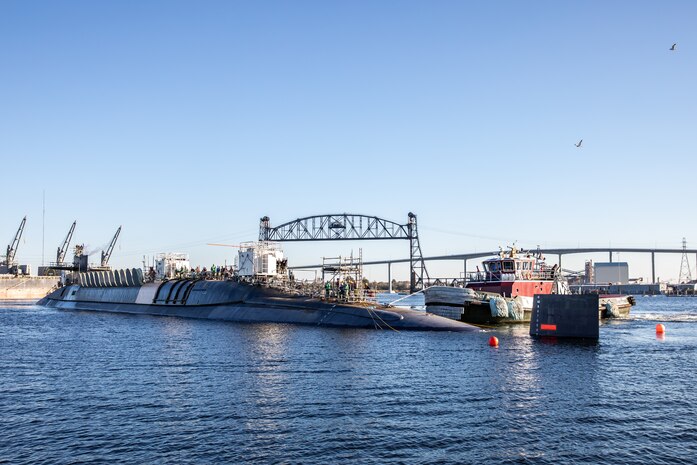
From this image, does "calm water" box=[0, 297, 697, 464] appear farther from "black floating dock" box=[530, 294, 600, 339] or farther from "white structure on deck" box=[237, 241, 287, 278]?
"white structure on deck" box=[237, 241, 287, 278]

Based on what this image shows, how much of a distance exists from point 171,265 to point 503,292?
4775cm

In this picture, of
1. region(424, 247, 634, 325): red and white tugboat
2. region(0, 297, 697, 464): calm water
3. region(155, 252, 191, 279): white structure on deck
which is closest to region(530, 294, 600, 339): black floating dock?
region(0, 297, 697, 464): calm water

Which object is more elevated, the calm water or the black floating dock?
the black floating dock

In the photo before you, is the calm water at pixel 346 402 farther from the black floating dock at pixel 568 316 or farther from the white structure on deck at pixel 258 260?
the white structure on deck at pixel 258 260

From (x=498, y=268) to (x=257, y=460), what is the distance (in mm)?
54328

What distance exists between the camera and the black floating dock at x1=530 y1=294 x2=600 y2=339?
47.0 m

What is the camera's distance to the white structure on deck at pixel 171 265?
9325 centimetres

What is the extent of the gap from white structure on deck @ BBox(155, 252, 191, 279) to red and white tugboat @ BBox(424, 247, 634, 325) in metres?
41.4

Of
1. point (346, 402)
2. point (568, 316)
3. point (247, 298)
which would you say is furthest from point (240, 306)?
point (346, 402)

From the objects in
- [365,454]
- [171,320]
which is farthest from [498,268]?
[365,454]

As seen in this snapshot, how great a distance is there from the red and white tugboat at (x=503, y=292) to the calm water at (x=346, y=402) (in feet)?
47.1

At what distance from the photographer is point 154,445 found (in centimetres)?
2036

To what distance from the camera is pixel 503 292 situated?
225ft

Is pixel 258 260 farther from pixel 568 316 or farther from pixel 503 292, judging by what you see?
pixel 568 316
